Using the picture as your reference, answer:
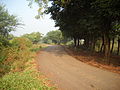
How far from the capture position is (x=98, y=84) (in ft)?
23.0

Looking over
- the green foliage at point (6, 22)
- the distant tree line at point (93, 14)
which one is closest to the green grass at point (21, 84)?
the distant tree line at point (93, 14)

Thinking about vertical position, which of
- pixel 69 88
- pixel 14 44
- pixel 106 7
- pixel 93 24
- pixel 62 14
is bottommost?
pixel 69 88

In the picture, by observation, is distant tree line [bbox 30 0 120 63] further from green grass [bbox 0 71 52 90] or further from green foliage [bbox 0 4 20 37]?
green foliage [bbox 0 4 20 37]

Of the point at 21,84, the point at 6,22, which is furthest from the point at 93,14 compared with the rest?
the point at 6,22

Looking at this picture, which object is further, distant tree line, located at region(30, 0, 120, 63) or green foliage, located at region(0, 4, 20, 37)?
green foliage, located at region(0, 4, 20, 37)

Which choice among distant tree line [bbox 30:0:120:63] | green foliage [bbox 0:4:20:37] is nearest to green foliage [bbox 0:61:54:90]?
distant tree line [bbox 30:0:120:63]

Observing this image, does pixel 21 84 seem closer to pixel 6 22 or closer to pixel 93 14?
pixel 93 14

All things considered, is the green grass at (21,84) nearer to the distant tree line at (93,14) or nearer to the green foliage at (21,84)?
the green foliage at (21,84)

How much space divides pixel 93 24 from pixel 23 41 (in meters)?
11.3

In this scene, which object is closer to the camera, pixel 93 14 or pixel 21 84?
pixel 21 84

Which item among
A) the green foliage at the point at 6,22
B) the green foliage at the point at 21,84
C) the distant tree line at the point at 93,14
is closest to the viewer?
the green foliage at the point at 21,84

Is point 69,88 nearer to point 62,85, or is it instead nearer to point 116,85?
point 62,85

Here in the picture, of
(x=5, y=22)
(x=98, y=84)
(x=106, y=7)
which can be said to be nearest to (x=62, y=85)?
(x=98, y=84)

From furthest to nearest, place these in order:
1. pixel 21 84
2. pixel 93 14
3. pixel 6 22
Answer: pixel 6 22 → pixel 93 14 → pixel 21 84
